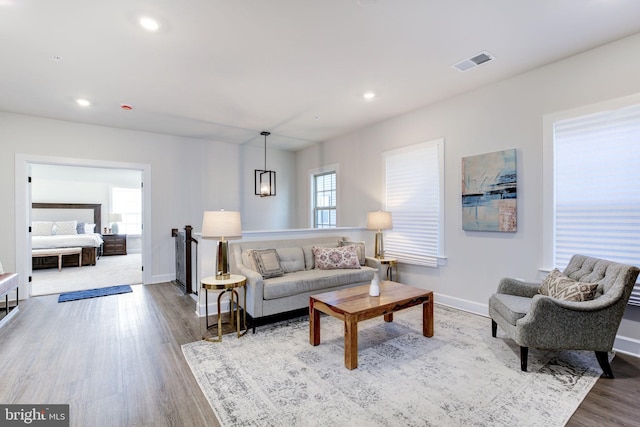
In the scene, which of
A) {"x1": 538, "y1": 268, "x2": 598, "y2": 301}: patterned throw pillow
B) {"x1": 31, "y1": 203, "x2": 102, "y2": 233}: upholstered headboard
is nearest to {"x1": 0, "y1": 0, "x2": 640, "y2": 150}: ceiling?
{"x1": 538, "y1": 268, "x2": 598, "y2": 301}: patterned throw pillow

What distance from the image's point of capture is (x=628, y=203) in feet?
8.99

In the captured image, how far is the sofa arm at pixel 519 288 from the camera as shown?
2910 mm

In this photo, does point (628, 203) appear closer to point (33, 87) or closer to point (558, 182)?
point (558, 182)

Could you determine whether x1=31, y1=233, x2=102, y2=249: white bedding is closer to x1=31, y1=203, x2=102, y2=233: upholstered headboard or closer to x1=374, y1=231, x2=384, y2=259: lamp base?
x1=31, y1=203, x2=102, y2=233: upholstered headboard

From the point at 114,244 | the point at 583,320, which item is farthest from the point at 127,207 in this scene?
the point at 583,320

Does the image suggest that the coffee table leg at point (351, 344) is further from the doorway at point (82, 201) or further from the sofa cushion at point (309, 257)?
the doorway at point (82, 201)

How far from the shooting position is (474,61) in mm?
3141

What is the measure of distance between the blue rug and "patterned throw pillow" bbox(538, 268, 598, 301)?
18.9 feet

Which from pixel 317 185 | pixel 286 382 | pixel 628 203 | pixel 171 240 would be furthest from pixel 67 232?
pixel 628 203

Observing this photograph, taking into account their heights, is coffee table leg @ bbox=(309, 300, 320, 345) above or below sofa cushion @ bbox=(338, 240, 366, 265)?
below

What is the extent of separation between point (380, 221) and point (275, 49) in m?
2.77

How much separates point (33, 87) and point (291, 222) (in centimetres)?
509

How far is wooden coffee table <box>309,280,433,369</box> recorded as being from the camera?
2.52 metres

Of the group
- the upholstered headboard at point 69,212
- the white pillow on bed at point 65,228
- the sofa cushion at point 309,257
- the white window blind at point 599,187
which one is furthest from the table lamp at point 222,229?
the upholstered headboard at point 69,212
